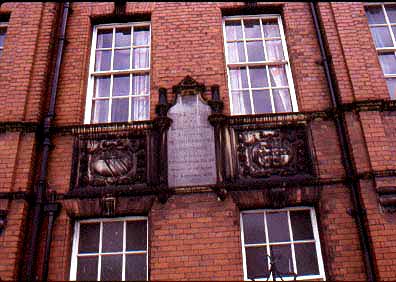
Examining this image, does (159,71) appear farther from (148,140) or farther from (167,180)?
(167,180)

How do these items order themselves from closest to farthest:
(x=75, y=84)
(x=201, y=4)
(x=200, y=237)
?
(x=200, y=237) → (x=75, y=84) → (x=201, y=4)

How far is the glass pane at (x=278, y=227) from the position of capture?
6344mm

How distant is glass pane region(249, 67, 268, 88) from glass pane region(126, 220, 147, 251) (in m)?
3.31

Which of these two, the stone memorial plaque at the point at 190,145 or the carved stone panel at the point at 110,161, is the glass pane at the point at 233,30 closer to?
the stone memorial plaque at the point at 190,145

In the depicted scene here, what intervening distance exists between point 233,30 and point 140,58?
2001 millimetres

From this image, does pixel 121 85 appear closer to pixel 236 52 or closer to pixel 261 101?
pixel 236 52

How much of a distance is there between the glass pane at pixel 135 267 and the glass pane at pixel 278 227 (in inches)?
78.0

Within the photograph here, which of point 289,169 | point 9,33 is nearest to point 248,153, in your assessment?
point 289,169

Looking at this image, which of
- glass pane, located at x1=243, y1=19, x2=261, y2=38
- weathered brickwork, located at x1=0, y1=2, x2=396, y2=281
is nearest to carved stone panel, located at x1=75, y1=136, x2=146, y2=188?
weathered brickwork, located at x1=0, y1=2, x2=396, y2=281

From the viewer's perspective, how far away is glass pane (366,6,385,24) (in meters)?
8.24

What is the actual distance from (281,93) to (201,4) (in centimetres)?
260

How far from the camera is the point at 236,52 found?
8.13 meters

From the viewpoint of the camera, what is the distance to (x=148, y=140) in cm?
691

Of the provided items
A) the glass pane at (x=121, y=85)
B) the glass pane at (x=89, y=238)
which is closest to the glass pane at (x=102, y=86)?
the glass pane at (x=121, y=85)
